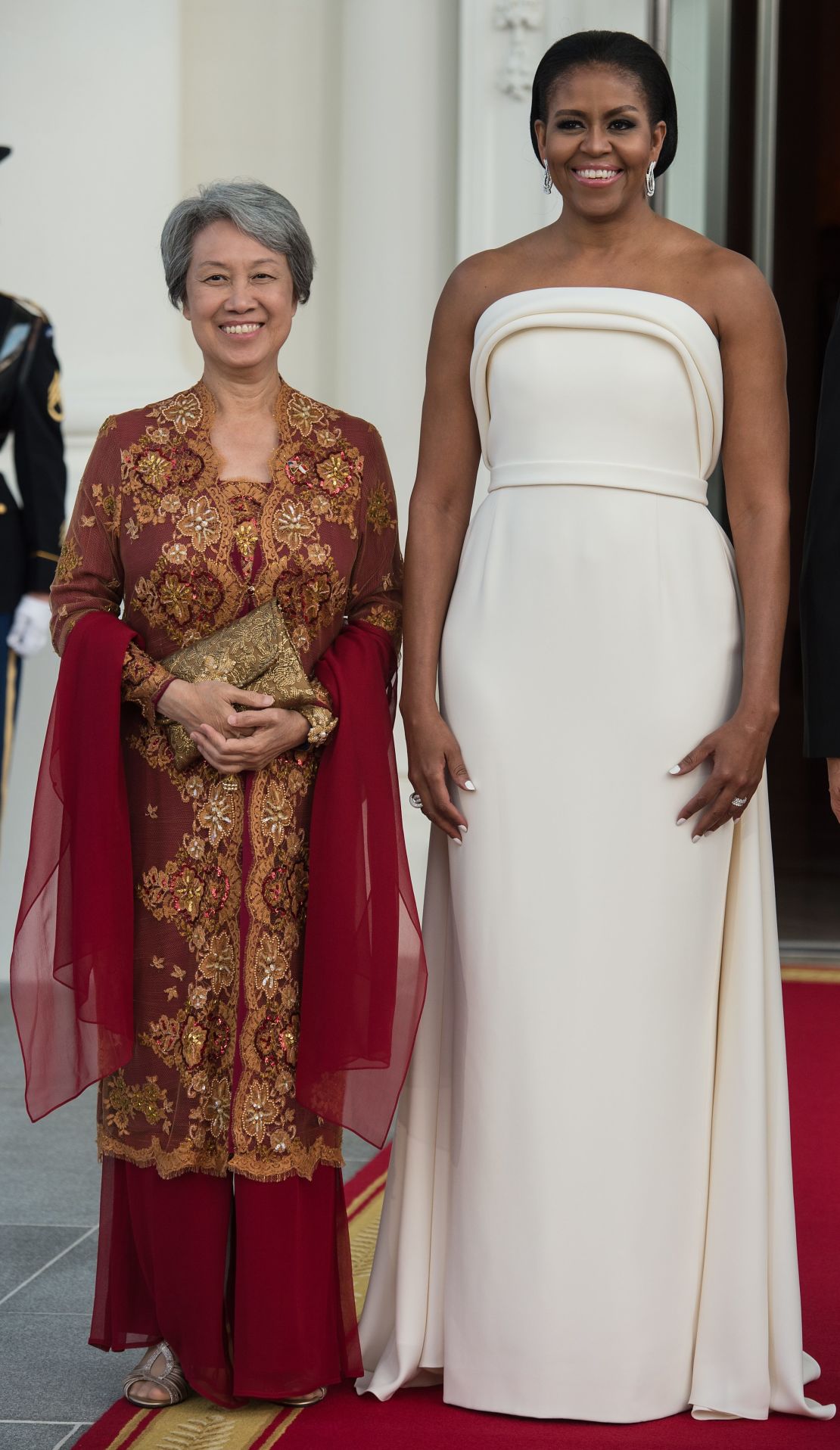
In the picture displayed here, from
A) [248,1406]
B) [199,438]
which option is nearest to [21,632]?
[199,438]

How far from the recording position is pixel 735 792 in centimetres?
233

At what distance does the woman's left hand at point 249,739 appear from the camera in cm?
231

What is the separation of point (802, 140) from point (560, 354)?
7.48 metres

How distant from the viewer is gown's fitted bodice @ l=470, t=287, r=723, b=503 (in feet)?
7.67

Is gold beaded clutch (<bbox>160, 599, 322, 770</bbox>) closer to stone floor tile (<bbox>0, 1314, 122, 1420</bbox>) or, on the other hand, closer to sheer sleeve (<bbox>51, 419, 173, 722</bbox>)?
sheer sleeve (<bbox>51, 419, 173, 722</bbox>)

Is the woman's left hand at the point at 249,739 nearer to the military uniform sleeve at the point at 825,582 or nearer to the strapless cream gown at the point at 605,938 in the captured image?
the strapless cream gown at the point at 605,938

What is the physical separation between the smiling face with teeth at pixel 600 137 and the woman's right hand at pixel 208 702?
0.83 m

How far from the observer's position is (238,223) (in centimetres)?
238

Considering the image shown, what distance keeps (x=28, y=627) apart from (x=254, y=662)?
2.90 m

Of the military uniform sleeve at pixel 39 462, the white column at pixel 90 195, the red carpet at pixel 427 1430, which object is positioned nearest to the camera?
the red carpet at pixel 427 1430

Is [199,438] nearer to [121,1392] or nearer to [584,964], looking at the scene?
[584,964]

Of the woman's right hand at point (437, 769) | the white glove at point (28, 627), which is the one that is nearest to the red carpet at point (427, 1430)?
the woman's right hand at point (437, 769)

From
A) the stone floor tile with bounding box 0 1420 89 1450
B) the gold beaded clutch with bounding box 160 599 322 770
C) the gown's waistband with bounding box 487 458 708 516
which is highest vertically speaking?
the gown's waistband with bounding box 487 458 708 516

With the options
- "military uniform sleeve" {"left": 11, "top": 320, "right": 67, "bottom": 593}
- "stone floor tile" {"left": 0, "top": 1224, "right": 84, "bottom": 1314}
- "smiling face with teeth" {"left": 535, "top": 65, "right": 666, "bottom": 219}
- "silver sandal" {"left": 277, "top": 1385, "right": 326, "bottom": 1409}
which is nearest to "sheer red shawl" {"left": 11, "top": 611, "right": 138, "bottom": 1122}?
"silver sandal" {"left": 277, "top": 1385, "right": 326, "bottom": 1409}
